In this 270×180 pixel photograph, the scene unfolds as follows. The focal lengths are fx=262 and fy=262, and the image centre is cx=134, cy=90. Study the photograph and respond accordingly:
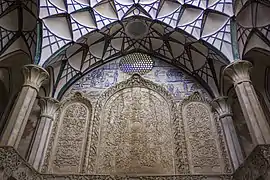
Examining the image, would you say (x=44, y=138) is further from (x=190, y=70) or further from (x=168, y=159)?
(x=190, y=70)

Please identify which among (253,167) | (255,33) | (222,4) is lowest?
(253,167)

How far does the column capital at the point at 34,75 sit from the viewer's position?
10419 mm

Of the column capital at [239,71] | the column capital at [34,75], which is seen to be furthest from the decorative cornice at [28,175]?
the column capital at [239,71]

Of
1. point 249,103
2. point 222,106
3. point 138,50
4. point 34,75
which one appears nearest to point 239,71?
point 249,103

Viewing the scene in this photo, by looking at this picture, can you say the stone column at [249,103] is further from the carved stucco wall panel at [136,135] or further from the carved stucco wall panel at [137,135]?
the carved stucco wall panel at [136,135]

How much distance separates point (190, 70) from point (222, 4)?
386 centimetres

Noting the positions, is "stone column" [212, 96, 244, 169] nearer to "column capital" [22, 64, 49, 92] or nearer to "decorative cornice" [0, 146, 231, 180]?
"decorative cornice" [0, 146, 231, 180]

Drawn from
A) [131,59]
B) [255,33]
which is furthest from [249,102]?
[131,59]

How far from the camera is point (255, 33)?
11391 mm

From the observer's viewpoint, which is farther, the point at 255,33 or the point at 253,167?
the point at 255,33

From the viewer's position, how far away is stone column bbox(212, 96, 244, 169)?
10.9 meters

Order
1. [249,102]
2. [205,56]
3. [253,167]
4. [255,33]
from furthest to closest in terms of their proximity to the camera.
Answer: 1. [205,56]
2. [255,33]
3. [249,102]
4. [253,167]

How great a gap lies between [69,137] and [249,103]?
26.2 feet

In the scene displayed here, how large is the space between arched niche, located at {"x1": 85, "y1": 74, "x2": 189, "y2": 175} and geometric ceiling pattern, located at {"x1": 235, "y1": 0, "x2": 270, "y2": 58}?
4.46 m
